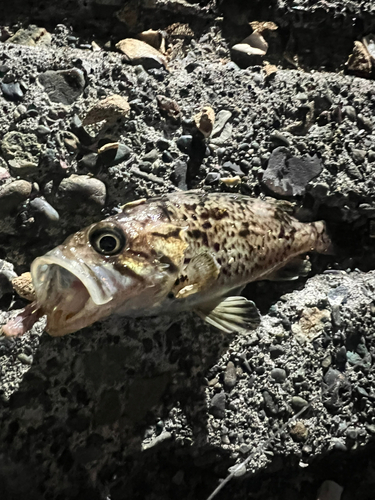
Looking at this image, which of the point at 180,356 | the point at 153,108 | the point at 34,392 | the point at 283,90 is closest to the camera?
the point at 34,392

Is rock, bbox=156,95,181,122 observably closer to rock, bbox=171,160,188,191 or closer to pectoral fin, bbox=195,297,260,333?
rock, bbox=171,160,188,191

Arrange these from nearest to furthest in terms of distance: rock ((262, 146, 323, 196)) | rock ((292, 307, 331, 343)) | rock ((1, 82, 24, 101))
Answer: rock ((1, 82, 24, 101)) → rock ((292, 307, 331, 343)) → rock ((262, 146, 323, 196))

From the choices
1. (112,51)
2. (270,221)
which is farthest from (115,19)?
(270,221)

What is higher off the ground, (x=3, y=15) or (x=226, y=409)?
(x=3, y=15)

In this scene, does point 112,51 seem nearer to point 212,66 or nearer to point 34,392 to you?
point 212,66

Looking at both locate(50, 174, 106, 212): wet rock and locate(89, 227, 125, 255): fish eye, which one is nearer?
locate(89, 227, 125, 255): fish eye

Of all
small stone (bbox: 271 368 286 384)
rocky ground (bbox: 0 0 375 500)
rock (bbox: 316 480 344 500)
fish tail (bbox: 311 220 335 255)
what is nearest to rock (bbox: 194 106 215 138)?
rocky ground (bbox: 0 0 375 500)
